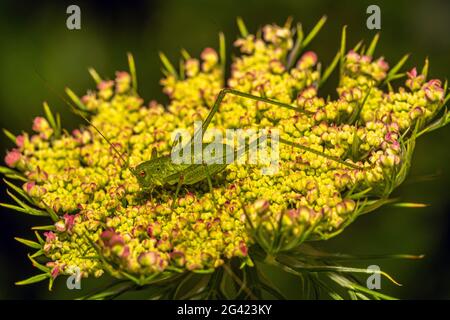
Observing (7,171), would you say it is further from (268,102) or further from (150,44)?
(150,44)

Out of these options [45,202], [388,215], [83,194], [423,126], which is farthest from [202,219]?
[388,215]

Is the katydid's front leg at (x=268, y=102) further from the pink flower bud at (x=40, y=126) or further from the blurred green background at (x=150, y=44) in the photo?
the blurred green background at (x=150, y=44)

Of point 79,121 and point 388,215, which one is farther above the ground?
point 79,121

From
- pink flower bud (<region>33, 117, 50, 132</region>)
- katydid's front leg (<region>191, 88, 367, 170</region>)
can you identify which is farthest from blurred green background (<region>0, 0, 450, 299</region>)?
katydid's front leg (<region>191, 88, 367, 170</region>)

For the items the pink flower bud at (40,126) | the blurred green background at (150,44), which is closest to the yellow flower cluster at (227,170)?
the pink flower bud at (40,126)

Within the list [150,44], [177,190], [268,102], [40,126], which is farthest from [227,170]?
[150,44]
